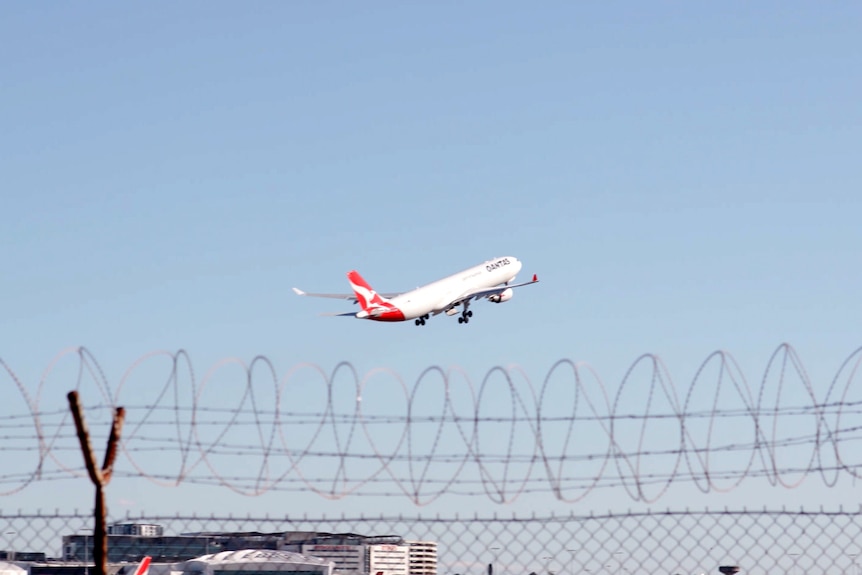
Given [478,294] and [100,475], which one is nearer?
[100,475]

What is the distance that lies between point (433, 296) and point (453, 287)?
3649 mm

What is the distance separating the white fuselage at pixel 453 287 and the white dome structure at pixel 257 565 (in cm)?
2397

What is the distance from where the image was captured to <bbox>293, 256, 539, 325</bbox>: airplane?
126 m

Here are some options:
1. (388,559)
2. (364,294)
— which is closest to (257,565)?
(364,294)

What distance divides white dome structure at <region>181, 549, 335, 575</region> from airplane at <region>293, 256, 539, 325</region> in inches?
837

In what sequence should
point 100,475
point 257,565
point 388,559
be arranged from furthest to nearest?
point 257,565 < point 388,559 < point 100,475

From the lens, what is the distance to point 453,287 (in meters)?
132

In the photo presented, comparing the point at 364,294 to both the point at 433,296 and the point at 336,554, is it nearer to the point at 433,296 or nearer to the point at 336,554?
the point at 433,296

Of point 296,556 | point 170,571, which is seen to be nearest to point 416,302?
point 296,556

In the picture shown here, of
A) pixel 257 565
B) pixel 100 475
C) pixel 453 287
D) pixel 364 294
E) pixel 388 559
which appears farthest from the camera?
pixel 453 287

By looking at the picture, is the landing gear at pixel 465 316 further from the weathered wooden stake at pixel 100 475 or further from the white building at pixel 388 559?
the weathered wooden stake at pixel 100 475

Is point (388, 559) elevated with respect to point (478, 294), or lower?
lower

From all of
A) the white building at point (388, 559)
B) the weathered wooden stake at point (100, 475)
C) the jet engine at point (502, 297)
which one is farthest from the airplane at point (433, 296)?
the weathered wooden stake at point (100, 475)

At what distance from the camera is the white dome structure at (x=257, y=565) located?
110 meters
